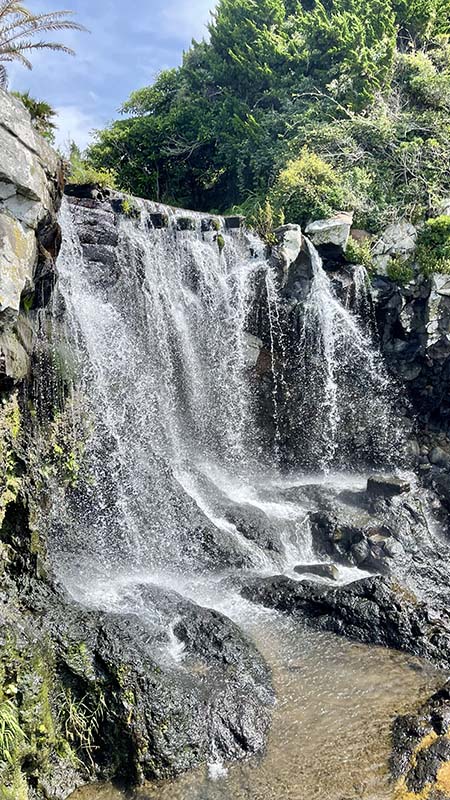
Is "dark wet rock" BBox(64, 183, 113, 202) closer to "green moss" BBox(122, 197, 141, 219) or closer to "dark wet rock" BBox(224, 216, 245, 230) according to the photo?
"green moss" BBox(122, 197, 141, 219)

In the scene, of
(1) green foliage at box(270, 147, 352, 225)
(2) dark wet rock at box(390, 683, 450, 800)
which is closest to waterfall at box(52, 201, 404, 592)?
(1) green foliage at box(270, 147, 352, 225)

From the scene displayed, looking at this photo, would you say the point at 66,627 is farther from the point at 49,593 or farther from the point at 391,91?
the point at 391,91

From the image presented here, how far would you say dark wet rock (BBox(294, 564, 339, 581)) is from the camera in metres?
9.15

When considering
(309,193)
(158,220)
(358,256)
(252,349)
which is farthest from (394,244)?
(158,220)

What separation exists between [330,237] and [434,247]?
8.77 feet

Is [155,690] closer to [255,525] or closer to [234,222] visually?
[255,525]

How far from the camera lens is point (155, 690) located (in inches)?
228

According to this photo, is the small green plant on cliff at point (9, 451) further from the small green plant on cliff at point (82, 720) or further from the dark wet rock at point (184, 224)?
the dark wet rock at point (184, 224)

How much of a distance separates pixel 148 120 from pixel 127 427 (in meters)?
16.1

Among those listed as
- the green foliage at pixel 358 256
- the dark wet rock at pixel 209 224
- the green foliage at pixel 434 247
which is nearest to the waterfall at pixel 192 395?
the dark wet rock at pixel 209 224

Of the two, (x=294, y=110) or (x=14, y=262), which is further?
(x=294, y=110)

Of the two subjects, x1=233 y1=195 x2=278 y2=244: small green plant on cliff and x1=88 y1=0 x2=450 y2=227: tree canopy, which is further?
x1=88 y1=0 x2=450 y2=227: tree canopy

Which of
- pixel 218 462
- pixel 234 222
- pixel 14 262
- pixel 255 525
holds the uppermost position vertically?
pixel 234 222

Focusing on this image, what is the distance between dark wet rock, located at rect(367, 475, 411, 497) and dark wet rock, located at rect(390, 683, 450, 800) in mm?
5764
